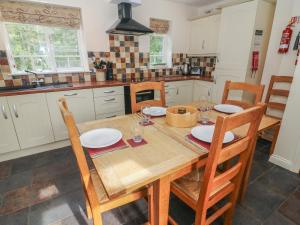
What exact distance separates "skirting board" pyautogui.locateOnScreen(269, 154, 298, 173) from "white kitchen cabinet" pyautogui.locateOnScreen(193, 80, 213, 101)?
1443mm

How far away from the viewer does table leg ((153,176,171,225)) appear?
2.93ft

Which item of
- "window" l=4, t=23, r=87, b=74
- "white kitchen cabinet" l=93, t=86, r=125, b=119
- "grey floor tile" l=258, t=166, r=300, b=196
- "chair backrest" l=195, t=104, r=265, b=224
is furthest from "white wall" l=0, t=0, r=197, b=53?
"grey floor tile" l=258, t=166, r=300, b=196

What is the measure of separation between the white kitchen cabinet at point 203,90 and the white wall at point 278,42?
0.97 m

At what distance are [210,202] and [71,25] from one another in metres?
2.81

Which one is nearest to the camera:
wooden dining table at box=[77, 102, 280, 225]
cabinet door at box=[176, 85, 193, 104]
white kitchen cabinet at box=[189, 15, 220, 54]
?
wooden dining table at box=[77, 102, 280, 225]

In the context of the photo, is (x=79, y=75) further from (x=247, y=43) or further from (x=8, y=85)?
(x=247, y=43)

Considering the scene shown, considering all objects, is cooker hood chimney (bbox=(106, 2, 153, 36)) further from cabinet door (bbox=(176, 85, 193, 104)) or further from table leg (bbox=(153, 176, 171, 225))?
table leg (bbox=(153, 176, 171, 225))

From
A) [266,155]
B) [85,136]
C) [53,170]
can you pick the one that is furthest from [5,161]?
[266,155]

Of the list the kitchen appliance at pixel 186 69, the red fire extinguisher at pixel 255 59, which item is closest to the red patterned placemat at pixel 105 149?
the red fire extinguisher at pixel 255 59

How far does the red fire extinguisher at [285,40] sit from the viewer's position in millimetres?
2029

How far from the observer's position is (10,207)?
1.47 metres

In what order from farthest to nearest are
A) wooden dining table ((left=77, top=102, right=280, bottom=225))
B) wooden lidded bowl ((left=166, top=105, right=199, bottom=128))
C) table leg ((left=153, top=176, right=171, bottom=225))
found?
wooden lidded bowl ((left=166, top=105, right=199, bottom=128))
table leg ((left=153, top=176, right=171, bottom=225))
wooden dining table ((left=77, top=102, right=280, bottom=225))

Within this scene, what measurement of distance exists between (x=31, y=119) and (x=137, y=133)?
5.58ft

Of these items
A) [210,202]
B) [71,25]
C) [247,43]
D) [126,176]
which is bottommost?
[210,202]
